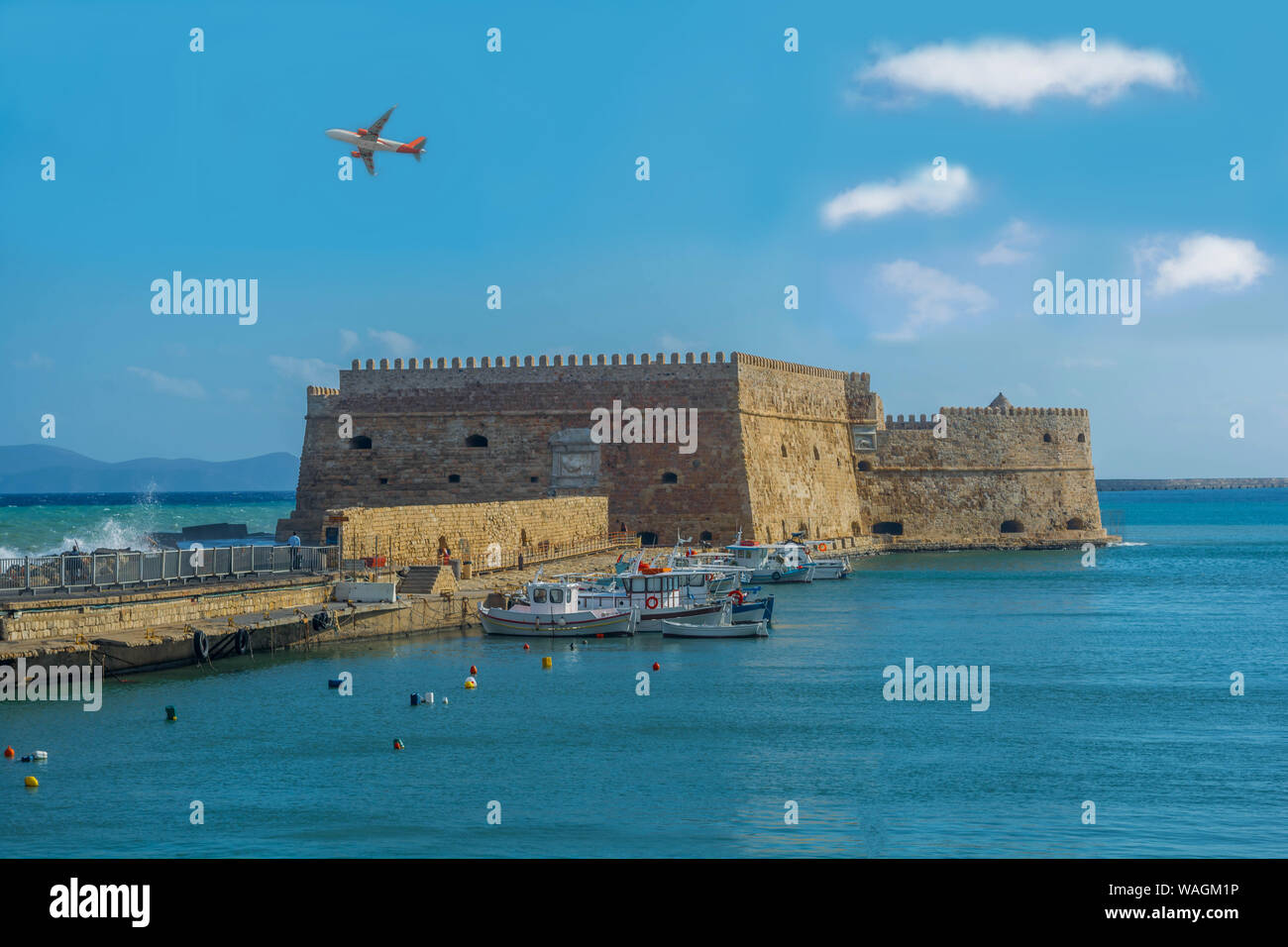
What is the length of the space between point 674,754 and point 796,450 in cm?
3484

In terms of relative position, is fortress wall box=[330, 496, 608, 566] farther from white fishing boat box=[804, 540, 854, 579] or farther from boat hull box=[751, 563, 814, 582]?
white fishing boat box=[804, 540, 854, 579]

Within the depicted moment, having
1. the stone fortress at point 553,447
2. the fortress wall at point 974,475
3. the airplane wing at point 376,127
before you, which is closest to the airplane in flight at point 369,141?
the airplane wing at point 376,127

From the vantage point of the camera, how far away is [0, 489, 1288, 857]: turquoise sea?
14.4 meters

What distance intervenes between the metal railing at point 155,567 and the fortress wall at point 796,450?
19269mm

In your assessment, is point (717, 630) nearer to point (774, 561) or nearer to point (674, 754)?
point (674, 754)

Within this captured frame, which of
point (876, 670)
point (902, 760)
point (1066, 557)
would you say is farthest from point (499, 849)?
point (1066, 557)

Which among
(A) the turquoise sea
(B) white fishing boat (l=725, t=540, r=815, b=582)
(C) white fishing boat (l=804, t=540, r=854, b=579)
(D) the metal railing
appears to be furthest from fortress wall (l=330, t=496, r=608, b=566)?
(C) white fishing boat (l=804, t=540, r=854, b=579)

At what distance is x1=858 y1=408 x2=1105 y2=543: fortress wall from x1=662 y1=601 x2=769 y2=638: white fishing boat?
28666 millimetres

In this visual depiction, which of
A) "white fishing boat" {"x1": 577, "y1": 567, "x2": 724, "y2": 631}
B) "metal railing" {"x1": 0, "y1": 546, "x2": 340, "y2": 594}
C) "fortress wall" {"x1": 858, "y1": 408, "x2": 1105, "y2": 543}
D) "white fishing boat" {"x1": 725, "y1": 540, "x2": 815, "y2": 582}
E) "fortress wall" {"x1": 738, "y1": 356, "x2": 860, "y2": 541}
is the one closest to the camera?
"metal railing" {"x1": 0, "y1": 546, "x2": 340, "y2": 594}

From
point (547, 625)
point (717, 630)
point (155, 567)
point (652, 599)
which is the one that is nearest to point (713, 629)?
point (717, 630)

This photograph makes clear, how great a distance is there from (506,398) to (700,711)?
27466 mm

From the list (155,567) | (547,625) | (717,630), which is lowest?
(717,630)

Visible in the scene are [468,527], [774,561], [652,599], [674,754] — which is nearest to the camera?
[674,754]

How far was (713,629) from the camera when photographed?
1216 inches
